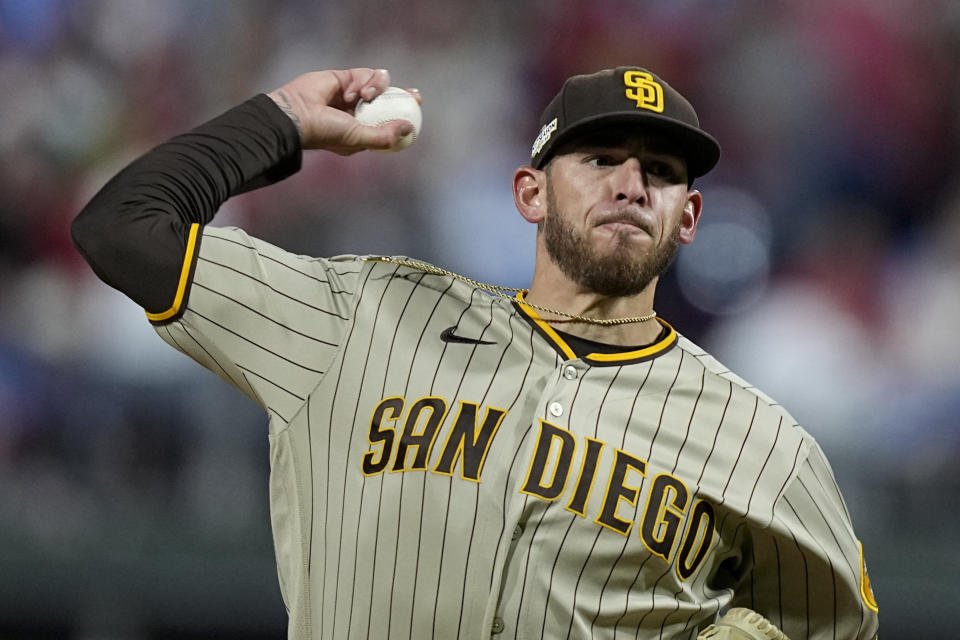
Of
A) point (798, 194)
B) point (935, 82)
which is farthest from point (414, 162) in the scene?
point (935, 82)

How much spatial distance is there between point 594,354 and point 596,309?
0.10 meters

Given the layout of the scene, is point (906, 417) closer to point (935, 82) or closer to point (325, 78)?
point (935, 82)

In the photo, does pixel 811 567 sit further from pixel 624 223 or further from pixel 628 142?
pixel 628 142

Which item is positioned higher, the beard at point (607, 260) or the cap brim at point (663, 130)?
the cap brim at point (663, 130)

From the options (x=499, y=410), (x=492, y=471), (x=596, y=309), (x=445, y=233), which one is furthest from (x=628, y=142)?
(x=445, y=233)

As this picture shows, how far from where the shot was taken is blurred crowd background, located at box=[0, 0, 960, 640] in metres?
3.90

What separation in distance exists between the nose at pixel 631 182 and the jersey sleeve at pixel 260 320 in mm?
503

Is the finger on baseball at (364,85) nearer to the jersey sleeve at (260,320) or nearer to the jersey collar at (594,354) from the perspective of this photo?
the jersey sleeve at (260,320)

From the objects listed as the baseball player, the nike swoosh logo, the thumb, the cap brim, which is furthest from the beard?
the thumb

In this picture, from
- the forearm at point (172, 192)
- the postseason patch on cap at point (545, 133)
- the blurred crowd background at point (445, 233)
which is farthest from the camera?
the blurred crowd background at point (445, 233)

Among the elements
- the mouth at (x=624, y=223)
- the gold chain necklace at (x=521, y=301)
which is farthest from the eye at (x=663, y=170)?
the gold chain necklace at (x=521, y=301)

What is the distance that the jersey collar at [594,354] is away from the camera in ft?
6.02

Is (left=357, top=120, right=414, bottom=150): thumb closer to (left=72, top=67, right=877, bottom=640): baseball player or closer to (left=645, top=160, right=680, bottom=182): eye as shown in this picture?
(left=72, top=67, right=877, bottom=640): baseball player

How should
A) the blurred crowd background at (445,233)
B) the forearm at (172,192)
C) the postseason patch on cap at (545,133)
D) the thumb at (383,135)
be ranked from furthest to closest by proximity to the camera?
the blurred crowd background at (445,233)
the postseason patch on cap at (545,133)
the thumb at (383,135)
the forearm at (172,192)
